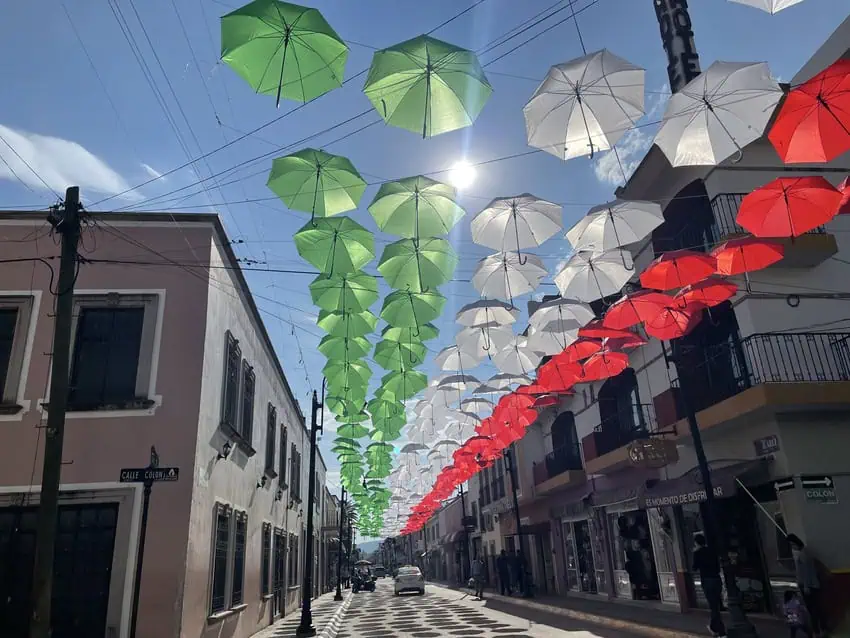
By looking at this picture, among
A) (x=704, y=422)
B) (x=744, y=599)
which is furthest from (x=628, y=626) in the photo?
(x=704, y=422)

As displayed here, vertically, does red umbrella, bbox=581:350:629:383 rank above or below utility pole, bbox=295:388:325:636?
above

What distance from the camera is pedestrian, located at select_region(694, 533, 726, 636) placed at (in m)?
9.65

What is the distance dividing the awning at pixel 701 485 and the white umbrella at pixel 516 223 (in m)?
6.29

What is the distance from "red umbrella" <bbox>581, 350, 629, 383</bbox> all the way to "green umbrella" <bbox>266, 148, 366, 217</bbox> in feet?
22.3

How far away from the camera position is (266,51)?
229 inches

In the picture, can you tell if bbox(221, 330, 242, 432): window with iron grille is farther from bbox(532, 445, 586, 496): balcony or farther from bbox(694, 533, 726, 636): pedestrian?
bbox(532, 445, 586, 496): balcony

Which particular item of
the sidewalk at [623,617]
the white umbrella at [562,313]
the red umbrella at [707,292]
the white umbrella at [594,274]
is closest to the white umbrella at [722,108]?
the red umbrella at [707,292]

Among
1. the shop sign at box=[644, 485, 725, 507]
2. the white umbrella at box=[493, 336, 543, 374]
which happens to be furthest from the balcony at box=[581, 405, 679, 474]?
the white umbrella at box=[493, 336, 543, 374]

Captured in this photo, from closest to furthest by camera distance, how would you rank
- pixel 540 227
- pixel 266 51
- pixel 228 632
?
pixel 266 51 < pixel 540 227 < pixel 228 632

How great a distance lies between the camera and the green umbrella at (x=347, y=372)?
44.0ft

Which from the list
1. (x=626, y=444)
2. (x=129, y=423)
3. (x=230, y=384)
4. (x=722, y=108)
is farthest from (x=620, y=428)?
(x=129, y=423)

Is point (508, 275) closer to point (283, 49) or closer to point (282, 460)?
point (283, 49)

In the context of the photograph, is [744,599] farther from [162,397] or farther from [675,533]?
[162,397]

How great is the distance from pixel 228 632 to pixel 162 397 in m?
5.09
